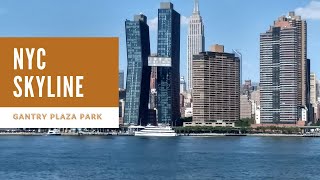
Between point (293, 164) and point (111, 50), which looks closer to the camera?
point (111, 50)

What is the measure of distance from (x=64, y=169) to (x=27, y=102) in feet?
160

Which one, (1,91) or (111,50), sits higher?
(111,50)

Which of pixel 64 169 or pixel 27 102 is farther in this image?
pixel 64 169

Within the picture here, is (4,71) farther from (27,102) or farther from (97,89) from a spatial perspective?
(97,89)

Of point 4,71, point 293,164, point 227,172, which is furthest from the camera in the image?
point 293,164

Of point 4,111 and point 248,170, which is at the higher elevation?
point 4,111

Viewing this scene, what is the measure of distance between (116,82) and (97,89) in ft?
1.73

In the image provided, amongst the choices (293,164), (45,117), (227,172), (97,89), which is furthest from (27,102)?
(293,164)

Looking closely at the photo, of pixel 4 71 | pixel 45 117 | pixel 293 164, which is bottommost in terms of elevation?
pixel 293 164

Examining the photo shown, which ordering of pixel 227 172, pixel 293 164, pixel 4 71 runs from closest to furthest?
1. pixel 4 71
2. pixel 227 172
3. pixel 293 164

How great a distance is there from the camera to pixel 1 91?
1611 centimetres

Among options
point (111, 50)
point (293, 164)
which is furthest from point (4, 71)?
point (293, 164)

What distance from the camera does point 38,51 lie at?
53.3ft

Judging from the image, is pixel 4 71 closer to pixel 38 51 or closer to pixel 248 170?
pixel 38 51
